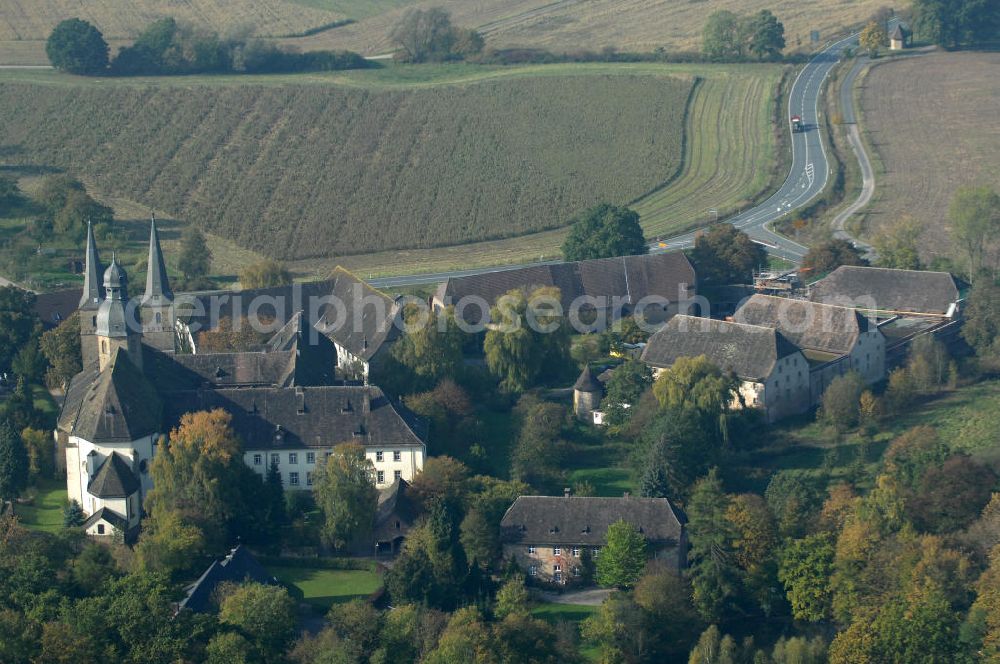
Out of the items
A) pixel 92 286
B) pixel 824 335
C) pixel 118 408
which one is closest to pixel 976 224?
pixel 824 335

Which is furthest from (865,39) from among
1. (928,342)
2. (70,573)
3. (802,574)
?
(70,573)

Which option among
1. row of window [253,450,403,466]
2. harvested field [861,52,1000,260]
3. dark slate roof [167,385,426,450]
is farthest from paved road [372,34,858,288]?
row of window [253,450,403,466]

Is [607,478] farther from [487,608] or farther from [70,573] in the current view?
[70,573]

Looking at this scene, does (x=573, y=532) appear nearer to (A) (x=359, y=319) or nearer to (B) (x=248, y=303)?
(A) (x=359, y=319)

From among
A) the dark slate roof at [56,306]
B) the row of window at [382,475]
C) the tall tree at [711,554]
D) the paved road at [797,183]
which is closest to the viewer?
the tall tree at [711,554]

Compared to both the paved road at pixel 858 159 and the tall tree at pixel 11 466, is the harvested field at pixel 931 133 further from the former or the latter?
the tall tree at pixel 11 466

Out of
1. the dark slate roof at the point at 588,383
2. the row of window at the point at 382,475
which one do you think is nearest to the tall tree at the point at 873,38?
the dark slate roof at the point at 588,383

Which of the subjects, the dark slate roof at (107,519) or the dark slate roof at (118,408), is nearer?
the dark slate roof at (107,519)
